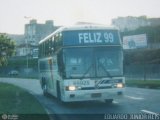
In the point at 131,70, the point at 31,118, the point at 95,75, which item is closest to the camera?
the point at 31,118

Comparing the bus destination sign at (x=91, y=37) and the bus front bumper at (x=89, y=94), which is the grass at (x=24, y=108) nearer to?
the bus front bumper at (x=89, y=94)

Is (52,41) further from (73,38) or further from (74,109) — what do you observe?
(74,109)

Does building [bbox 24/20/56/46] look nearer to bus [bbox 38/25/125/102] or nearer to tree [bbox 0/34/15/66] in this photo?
tree [bbox 0/34/15/66]

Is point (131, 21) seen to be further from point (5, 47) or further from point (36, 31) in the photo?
point (5, 47)

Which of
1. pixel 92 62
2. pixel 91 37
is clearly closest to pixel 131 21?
pixel 91 37

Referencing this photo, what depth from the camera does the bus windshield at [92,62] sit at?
1590 centimetres

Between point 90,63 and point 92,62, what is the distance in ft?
0.29

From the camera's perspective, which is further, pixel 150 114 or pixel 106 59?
pixel 106 59

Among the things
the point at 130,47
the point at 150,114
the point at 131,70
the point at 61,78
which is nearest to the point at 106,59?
the point at 61,78

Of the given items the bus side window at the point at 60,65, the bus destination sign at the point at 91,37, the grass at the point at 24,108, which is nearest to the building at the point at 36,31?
→ the grass at the point at 24,108

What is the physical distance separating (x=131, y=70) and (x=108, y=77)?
44.7 m

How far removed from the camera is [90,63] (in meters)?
15.9

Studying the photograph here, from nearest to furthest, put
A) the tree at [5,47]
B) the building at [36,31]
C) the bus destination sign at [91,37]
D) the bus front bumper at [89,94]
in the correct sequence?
the bus front bumper at [89,94] → the bus destination sign at [91,37] → the tree at [5,47] → the building at [36,31]

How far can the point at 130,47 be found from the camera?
73.4 meters
